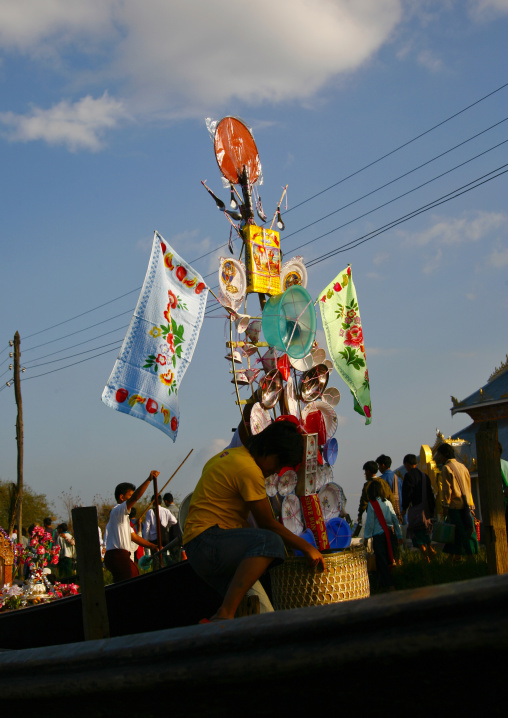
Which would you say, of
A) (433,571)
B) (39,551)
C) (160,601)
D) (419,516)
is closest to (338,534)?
(160,601)

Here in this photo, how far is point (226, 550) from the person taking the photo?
3166 millimetres

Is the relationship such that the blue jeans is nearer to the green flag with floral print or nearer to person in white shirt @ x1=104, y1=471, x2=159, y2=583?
person in white shirt @ x1=104, y1=471, x2=159, y2=583

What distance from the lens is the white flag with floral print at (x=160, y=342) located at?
599 cm

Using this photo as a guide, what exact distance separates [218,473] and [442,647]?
5.90 feet

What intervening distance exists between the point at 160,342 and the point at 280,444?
311 cm

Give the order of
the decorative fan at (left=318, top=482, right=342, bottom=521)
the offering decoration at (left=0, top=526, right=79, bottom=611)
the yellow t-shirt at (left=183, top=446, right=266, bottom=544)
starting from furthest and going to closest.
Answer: the offering decoration at (left=0, top=526, right=79, bottom=611), the decorative fan at (left=318, top=482, right=342, bottom=521), the yellow t-shirt at (left=183, top=446, right=266, bottom=544)

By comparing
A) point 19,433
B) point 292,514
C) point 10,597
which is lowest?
point 10,597

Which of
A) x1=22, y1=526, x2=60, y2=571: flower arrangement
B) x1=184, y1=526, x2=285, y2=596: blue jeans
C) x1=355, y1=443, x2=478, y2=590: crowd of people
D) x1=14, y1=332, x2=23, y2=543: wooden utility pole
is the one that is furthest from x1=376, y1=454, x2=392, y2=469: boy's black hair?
x1=14, y1=332, x2=23, y2=543: wooden utility pole

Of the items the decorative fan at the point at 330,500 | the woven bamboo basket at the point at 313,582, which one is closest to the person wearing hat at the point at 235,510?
the woven bamboo basket at the point at 313,582

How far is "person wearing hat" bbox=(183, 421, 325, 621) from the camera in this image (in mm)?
3152

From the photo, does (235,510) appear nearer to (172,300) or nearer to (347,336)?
(172,300)

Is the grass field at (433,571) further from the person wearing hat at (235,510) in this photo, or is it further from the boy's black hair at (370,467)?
the person wearing hat at (235,510)

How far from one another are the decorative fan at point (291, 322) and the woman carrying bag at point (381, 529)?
205 cm

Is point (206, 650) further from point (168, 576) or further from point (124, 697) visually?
point (168, 576)
